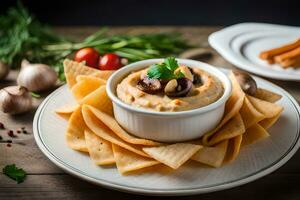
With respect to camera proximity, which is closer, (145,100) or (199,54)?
(145,100)

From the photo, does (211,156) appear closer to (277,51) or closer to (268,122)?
(268,122)

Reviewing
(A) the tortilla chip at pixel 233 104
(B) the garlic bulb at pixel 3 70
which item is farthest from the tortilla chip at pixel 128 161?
(B) the garlic bulb at pixel 3 70

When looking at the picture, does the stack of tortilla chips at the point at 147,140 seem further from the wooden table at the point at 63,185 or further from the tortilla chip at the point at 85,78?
the wooden table at the point at 63,185

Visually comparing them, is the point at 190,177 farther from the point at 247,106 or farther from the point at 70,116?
the point at 70,116

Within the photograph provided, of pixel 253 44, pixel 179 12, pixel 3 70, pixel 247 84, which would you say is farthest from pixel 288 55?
pixel 179 12

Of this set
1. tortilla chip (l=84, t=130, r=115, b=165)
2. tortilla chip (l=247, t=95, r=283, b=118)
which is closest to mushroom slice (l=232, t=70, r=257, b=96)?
tortilla chip (l=247, t=95, r=283, b=118)

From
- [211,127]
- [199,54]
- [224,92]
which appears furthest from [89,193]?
[199,54]
